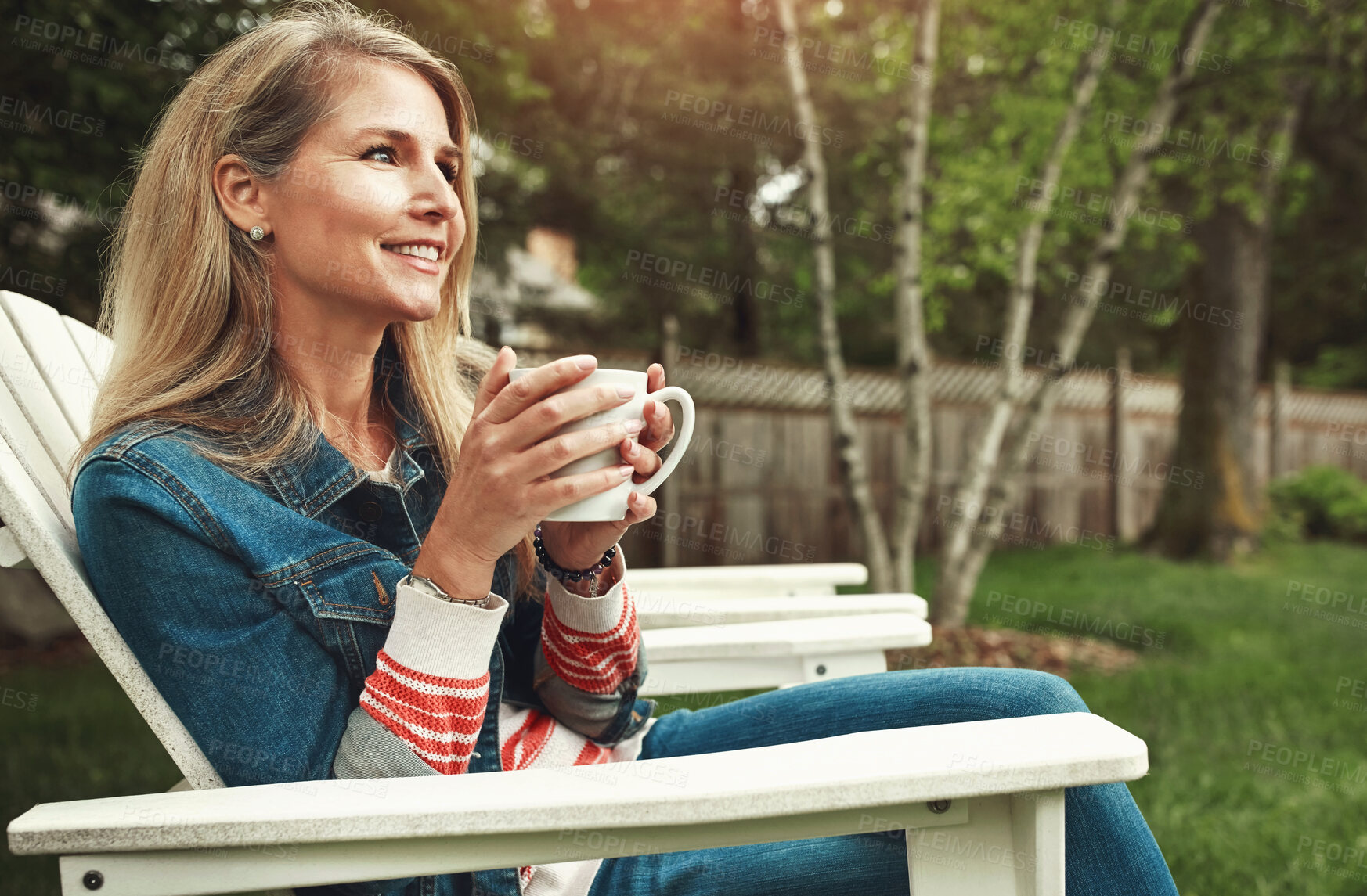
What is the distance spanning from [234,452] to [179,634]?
258 mm

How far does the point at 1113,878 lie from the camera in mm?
1120

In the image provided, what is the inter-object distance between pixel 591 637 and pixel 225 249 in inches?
28.7

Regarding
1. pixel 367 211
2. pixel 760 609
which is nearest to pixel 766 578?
Result: pixel 760 609

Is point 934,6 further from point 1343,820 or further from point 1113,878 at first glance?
point 1113,878

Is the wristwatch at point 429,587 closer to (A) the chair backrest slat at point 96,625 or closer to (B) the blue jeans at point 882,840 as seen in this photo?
(A) the chair backrest slat at point 96,625

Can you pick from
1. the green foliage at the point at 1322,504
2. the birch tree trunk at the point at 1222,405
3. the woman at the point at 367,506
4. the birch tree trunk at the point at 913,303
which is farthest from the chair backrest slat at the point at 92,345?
the green foliage at the point at 1322,504

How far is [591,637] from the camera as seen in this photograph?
142 centimetres

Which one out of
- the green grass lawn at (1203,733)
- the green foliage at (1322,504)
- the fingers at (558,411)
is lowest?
the green foliage at (1322,504)

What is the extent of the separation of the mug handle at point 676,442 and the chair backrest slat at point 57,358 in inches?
38.7

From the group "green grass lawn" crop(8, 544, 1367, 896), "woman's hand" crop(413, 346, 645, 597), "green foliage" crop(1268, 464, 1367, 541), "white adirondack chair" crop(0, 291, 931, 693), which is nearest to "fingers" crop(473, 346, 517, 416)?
"woman's hand" crop(413, 346, 645, 597)

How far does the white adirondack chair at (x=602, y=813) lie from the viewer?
88 cm

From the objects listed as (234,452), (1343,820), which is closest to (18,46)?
(234,452)

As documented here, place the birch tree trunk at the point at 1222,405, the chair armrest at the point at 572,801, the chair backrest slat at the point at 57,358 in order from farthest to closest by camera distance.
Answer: the birch tree trunk at the point at 1222,405 → the chair backrest slat at the point at 57,358 → the chair armrest at the point at 572,801

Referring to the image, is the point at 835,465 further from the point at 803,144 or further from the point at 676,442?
the point at 676,442
